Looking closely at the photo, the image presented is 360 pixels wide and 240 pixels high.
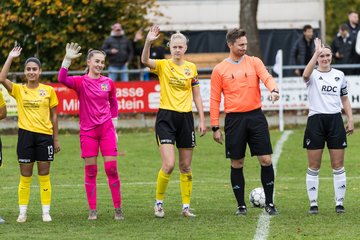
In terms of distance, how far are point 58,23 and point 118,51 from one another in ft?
10.3

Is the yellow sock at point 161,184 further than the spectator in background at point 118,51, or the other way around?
the spectator in background at point 118,51

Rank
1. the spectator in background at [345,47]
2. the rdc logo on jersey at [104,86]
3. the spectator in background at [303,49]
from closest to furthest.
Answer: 1. the rdc logo on jersey at [104,86]
2. the spectator in background at [303,49]
3. the spectator in background at [345,47]

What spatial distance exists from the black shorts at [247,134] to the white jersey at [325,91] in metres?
0.66

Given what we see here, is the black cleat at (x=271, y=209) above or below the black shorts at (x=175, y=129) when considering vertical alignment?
below

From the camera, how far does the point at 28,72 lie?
12.5m

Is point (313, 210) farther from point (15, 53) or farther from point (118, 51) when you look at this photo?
point (118, 51)

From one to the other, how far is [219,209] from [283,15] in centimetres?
1828

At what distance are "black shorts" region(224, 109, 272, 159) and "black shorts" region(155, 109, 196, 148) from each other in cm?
46

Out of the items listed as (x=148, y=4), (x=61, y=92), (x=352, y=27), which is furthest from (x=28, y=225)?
(x=148, y=4)

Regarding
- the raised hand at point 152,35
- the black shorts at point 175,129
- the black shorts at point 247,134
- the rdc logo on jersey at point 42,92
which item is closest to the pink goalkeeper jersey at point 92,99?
the rdc logo on jersey at point 42,92

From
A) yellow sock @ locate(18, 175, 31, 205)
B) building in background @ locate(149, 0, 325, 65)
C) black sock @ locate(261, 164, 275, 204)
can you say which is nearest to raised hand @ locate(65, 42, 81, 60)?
yellow sock @ locate(18, 175, 31, 205)

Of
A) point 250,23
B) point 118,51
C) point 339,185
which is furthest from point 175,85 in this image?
point 250,23

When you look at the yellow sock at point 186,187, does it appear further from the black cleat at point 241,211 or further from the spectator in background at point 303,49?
the spectator in background at point 303,49

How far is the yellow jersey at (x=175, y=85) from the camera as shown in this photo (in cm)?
1268
